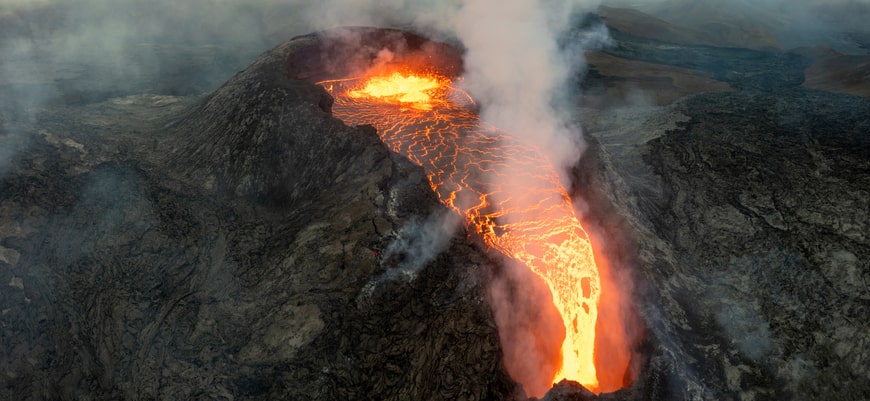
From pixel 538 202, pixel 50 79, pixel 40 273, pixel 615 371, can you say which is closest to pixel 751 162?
pixel 538 202

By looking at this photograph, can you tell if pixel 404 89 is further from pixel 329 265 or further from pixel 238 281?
pixel 238 281

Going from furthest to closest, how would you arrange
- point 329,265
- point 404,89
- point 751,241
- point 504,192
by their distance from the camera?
point 404,89, point 751,241, point 504,192, point 329,265

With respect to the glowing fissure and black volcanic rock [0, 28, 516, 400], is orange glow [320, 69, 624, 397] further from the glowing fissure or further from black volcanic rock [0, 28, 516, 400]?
black volcanic rock [0, 28, 516, 400]

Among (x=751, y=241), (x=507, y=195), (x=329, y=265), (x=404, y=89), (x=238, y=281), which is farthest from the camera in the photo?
(x=404, y=89)

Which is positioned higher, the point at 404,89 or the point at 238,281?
the point at 404,89

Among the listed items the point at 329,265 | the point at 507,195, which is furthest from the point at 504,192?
the point at 329,265

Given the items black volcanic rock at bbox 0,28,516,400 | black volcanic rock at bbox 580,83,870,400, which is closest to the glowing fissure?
black volcanic rock at bbox 580,83,870,400

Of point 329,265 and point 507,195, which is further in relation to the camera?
point 507,195
